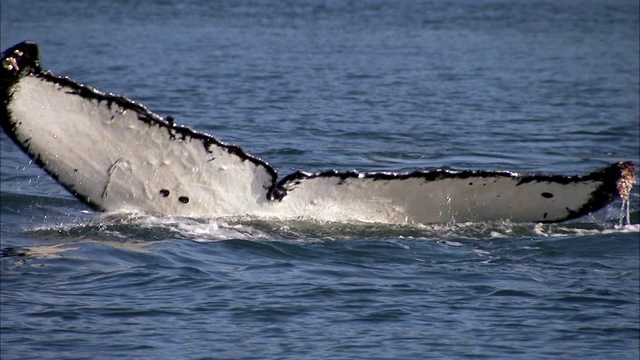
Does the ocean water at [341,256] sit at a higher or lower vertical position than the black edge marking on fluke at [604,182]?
lower

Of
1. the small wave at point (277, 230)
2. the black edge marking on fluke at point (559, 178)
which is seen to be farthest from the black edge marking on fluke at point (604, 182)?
the small wave at point (277, 230)

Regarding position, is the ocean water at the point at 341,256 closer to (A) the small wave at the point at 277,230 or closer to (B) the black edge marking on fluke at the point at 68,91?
(A) the small wave at the point at 277,230

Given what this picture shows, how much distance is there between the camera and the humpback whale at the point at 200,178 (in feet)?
23.1

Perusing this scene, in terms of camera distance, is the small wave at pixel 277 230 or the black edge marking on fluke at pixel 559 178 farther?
the small wave at pixel 277 230

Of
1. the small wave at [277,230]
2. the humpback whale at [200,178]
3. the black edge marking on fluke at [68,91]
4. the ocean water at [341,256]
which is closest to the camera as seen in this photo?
the ocean water at [341,256]

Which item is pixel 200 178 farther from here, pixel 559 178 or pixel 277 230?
pixel 559 178

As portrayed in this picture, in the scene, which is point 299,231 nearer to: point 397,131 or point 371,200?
point 371,200

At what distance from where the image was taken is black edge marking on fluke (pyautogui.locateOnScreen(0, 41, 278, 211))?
6.91m

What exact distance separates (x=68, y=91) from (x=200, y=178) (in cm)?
95

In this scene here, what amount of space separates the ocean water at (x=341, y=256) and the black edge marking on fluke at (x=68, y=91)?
27.6 inches

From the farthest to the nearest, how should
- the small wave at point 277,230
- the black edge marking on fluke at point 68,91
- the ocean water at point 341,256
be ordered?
the small wave at point 277,230, the black edge marking on fluke at point 68,91, the ocean water at point 341,256

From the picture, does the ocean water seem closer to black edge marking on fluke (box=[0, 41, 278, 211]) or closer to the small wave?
the small wave

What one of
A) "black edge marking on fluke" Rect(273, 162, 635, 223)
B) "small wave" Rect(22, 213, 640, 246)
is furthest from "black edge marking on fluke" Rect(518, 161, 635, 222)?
"small wave" Rect(22, 213, 640, 246)

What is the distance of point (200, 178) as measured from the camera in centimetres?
738
